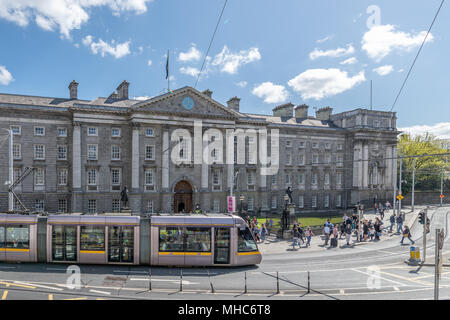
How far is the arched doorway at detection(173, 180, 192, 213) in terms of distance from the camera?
47125mm

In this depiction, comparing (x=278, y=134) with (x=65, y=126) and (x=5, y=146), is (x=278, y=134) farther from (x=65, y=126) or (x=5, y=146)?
(x=5, y=146)

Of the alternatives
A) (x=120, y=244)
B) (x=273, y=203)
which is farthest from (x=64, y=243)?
(x=273, y=203)

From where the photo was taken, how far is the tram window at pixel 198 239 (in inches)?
766

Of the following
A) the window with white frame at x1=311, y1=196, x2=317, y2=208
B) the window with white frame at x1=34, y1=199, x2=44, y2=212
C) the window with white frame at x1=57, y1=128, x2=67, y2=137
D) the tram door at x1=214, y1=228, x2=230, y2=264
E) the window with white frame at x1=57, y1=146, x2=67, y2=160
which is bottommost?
the window with white frame at x1=311, y1=196, x2=317, y2=208

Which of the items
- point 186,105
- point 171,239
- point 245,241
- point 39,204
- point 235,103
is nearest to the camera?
point 171,239

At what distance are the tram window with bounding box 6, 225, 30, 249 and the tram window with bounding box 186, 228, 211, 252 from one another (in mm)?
9314

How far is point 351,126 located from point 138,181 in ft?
128

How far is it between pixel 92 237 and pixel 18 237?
4432 millimetres

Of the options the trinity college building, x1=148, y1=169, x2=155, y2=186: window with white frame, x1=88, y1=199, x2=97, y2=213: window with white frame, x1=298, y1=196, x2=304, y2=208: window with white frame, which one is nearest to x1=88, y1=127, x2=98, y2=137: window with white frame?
the trinity college building

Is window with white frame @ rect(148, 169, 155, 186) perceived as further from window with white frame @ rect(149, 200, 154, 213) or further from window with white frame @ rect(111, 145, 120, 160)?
window with white frame @ rect(111, 145, 120, 160)

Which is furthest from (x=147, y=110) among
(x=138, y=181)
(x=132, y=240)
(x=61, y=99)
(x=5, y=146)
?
(x=132, y=240)

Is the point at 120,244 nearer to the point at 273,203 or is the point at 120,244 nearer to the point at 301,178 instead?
the point at 273,203

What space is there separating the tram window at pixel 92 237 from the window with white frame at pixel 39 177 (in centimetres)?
2631

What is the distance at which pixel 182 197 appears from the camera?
1871 inches
